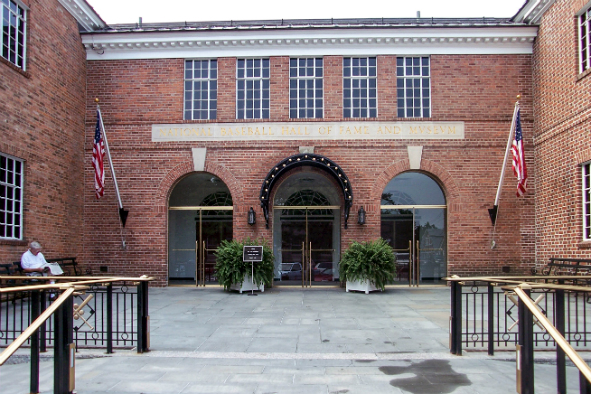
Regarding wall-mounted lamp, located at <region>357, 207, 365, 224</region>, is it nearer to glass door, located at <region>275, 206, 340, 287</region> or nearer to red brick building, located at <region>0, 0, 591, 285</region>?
red brick building, located at <region>0, 0, 591, 285</region>

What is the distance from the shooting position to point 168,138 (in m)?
16.3

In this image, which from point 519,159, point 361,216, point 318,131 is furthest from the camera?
point 318,131

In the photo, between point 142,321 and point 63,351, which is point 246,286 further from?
point 63,351

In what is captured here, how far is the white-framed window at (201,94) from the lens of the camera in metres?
16.5

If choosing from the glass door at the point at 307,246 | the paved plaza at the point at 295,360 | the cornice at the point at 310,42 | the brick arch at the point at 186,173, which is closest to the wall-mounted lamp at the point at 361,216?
the glass door at the point at 307,246

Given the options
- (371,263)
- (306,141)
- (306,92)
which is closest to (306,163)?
(306,141)

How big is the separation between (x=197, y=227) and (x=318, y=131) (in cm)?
509

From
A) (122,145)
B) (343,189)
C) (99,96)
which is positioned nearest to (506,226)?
(343,189)

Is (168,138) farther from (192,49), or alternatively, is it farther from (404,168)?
(404,168)

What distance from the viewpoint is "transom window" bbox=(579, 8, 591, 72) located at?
13.2 m

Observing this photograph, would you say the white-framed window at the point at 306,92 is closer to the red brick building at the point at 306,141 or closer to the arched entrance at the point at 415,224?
the red brick building at the point at 306,141

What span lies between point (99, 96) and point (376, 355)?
13062 mm

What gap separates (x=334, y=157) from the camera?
16016 millimetres

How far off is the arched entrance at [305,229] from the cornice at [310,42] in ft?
13.8
